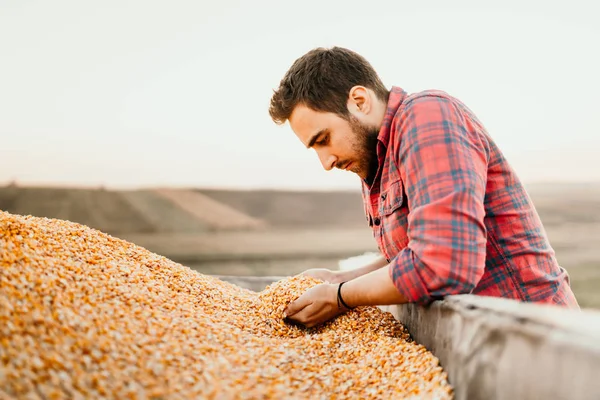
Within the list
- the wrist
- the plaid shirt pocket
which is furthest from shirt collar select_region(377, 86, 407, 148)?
the wrist

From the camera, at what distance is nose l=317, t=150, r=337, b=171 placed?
186 cm

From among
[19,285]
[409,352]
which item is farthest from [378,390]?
[19,285]

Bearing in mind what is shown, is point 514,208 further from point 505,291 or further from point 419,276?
point 419,276

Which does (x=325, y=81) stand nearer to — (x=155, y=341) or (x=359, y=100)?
(x=359, y=100)

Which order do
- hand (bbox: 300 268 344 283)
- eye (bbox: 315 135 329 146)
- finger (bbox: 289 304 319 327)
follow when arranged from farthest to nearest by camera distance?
hand (bbox: 300 268 344 283), eye (bbox: 315 135 329 146), finger (bbox: 289 304 319 327)

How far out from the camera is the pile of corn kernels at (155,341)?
40.6 inches

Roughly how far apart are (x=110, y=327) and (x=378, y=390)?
0.75m

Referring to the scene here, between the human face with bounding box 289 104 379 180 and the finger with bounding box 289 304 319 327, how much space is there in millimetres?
574

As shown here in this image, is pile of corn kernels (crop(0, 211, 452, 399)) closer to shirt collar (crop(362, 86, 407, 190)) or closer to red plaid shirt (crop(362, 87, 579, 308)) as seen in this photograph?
red plaid shirt (crop(362, 87, 579, 308))

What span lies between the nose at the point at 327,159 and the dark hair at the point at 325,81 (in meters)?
0.17

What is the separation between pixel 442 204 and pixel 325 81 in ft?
2.47

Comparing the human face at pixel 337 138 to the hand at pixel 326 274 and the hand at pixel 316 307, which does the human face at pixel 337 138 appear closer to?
the hand at pixel 316 307

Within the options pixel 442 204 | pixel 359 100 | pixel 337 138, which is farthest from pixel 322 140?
pixel 442 204

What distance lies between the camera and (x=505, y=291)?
4.93 ft
